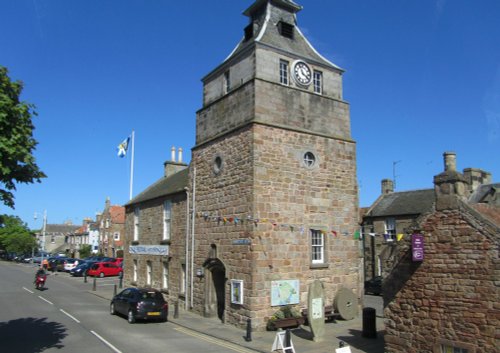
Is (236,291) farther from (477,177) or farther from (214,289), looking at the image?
(477,177)

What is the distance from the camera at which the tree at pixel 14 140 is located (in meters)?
9.73

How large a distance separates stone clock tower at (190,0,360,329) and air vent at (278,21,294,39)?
72mm

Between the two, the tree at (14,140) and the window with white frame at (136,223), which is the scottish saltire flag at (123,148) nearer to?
the window with white frame at (136,223)

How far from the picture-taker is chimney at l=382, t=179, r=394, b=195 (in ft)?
137

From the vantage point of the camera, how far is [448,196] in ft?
38.7

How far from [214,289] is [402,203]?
23547mm

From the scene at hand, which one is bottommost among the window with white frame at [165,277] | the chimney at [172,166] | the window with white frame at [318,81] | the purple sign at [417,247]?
the window with white frame at [165,277]

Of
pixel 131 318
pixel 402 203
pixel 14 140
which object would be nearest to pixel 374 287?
pixel 402 203

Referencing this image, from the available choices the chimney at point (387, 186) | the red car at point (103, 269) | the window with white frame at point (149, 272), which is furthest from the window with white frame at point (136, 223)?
the chimney at point (387, 186)

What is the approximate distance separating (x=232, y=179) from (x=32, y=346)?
9777 millimetres

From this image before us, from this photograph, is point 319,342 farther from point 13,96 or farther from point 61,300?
point 61,300

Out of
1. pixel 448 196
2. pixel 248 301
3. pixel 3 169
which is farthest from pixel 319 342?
pixel 3 169

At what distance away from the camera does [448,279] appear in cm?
1144

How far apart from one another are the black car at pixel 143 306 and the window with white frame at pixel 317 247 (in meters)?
7.00
